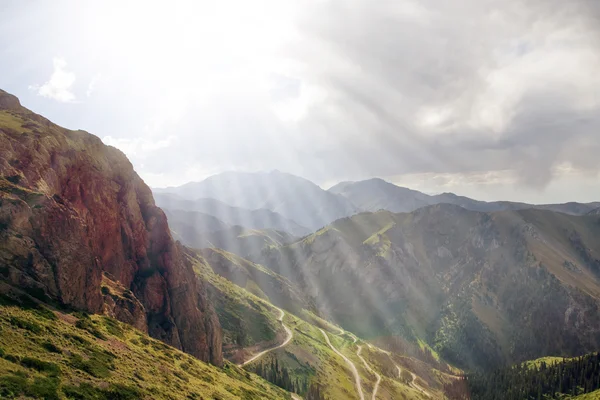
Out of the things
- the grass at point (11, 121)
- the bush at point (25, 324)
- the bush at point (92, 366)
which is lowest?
the bush at point (92, 366)

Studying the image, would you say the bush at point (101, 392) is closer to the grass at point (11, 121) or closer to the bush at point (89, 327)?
the bush at point (89, 327)

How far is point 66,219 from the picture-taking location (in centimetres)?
5856

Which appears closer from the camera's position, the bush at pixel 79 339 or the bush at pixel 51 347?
the bush at pixel 51 347

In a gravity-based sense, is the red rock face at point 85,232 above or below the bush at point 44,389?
above

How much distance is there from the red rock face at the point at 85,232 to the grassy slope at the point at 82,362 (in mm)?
6664

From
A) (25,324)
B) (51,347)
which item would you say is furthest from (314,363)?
(25,324)

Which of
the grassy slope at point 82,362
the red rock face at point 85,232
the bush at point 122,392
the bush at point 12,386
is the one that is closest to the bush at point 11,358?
the grassy slope at point 82,362

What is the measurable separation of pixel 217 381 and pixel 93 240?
40658 millimetres

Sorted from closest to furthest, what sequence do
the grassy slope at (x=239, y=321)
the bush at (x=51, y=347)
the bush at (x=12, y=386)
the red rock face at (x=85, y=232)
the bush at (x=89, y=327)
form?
the bush at (x=12, y=386) → the bush at (x=51, y=347) → the bush at (x=89, y=327) → the red rock face at (x=85, y=232) → the grassy slope at (x=239, y=321)

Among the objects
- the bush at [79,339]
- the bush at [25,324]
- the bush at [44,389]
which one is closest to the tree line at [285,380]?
the bush at [79,339]

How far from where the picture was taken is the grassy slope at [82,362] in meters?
33.8

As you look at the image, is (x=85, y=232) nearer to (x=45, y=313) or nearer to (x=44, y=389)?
(x=45, y=313)

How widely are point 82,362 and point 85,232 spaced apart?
1150 inches

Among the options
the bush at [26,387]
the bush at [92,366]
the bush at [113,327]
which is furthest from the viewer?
the bush at [113,327]
